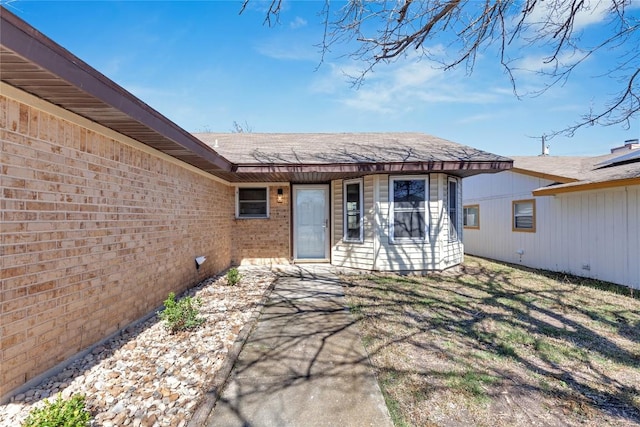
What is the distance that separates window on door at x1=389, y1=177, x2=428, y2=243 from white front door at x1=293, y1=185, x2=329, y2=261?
1997 mm

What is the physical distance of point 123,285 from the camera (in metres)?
3.60

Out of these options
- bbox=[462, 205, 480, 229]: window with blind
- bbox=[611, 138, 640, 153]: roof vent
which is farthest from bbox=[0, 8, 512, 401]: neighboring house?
bbox=[611, 138, 640, 153]: roof vent

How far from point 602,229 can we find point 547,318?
12.9 feet

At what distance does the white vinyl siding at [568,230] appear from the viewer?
618 cm

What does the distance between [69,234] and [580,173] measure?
10.3 metres

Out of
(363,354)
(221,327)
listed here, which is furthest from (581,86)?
(221,327)

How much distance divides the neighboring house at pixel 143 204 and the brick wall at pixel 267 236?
0.03 m

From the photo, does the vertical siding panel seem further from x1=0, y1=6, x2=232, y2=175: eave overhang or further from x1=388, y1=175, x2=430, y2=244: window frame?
x1=0, y1=6, x2=232, y2=175: eave overhang

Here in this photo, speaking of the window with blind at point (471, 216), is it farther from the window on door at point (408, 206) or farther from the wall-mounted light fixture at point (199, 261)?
the wall-mounted light fixture at point (199, 261)

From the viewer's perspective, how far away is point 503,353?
321 cm

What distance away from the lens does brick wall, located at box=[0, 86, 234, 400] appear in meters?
2.31

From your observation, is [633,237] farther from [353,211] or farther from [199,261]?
[199,261]

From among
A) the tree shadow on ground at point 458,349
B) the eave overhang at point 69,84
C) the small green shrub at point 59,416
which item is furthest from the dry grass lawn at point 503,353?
the eave overhang at point 69,84

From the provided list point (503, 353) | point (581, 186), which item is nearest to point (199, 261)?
point (503, 353)
